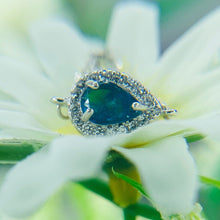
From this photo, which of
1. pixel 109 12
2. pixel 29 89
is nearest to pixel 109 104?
pixel 29 89

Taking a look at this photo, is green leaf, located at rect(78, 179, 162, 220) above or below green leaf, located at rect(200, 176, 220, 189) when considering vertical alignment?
above

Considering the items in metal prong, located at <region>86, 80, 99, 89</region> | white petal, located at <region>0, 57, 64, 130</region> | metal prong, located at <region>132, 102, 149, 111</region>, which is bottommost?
metal prong, located at <region>132, 102, 149, 111</region>

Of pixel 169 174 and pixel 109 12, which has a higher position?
pixel 109 12

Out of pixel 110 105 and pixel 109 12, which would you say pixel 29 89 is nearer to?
pixel 110 105

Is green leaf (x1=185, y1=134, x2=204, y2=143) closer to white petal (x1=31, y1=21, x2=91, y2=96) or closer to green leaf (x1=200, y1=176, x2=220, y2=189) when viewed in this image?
green leaf (x1=200, y1=176, x2=220, y2=189)

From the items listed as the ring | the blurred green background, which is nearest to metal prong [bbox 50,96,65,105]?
the ring

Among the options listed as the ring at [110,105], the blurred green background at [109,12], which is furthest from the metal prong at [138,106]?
the blurred green background at [109,12]

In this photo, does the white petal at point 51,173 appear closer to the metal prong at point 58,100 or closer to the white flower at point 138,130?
the white flower at point 138,130
